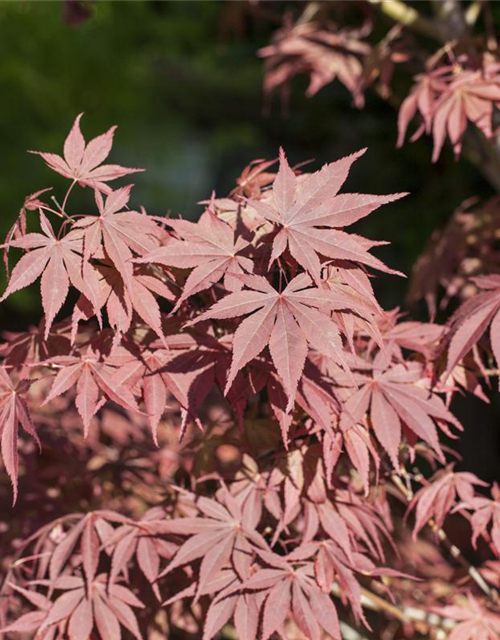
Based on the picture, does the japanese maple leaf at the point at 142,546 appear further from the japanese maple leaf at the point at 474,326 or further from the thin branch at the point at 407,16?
Result: the thin branch at the point at 407,16

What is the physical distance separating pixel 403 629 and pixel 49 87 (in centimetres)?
507

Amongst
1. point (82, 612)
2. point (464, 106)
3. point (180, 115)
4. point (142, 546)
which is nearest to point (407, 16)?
point (464, 106)

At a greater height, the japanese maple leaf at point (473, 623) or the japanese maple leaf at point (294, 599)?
the japanese maple leaf at point (294, 599)

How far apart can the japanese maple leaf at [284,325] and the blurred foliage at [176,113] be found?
6.81ft

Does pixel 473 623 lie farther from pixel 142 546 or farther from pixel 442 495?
pixel 142 546

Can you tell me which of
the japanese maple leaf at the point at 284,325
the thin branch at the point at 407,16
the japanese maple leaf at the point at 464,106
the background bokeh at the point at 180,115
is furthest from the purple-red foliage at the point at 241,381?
the background bokeh at the point at 180,115

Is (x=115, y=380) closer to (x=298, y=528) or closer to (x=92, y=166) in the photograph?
(x=92, y=166)

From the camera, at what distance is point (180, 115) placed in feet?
25.5

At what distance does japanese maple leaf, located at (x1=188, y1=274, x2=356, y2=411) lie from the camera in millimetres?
861

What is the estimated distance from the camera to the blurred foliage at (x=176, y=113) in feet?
11.6

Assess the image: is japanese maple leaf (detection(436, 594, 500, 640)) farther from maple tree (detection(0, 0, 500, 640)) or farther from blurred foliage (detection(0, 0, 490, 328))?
blurred foliage (detection(0, 0, 490, 328))

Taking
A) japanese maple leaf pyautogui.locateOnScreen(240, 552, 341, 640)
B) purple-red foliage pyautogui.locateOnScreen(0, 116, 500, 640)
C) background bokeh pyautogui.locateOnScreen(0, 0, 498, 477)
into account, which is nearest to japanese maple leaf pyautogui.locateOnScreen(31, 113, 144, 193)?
purple-red foliage pyautogui.locateOnScreen(0, 116, 500, 640)

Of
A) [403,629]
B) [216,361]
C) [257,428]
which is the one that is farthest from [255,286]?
[403,629]

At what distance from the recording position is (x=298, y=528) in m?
1.47
